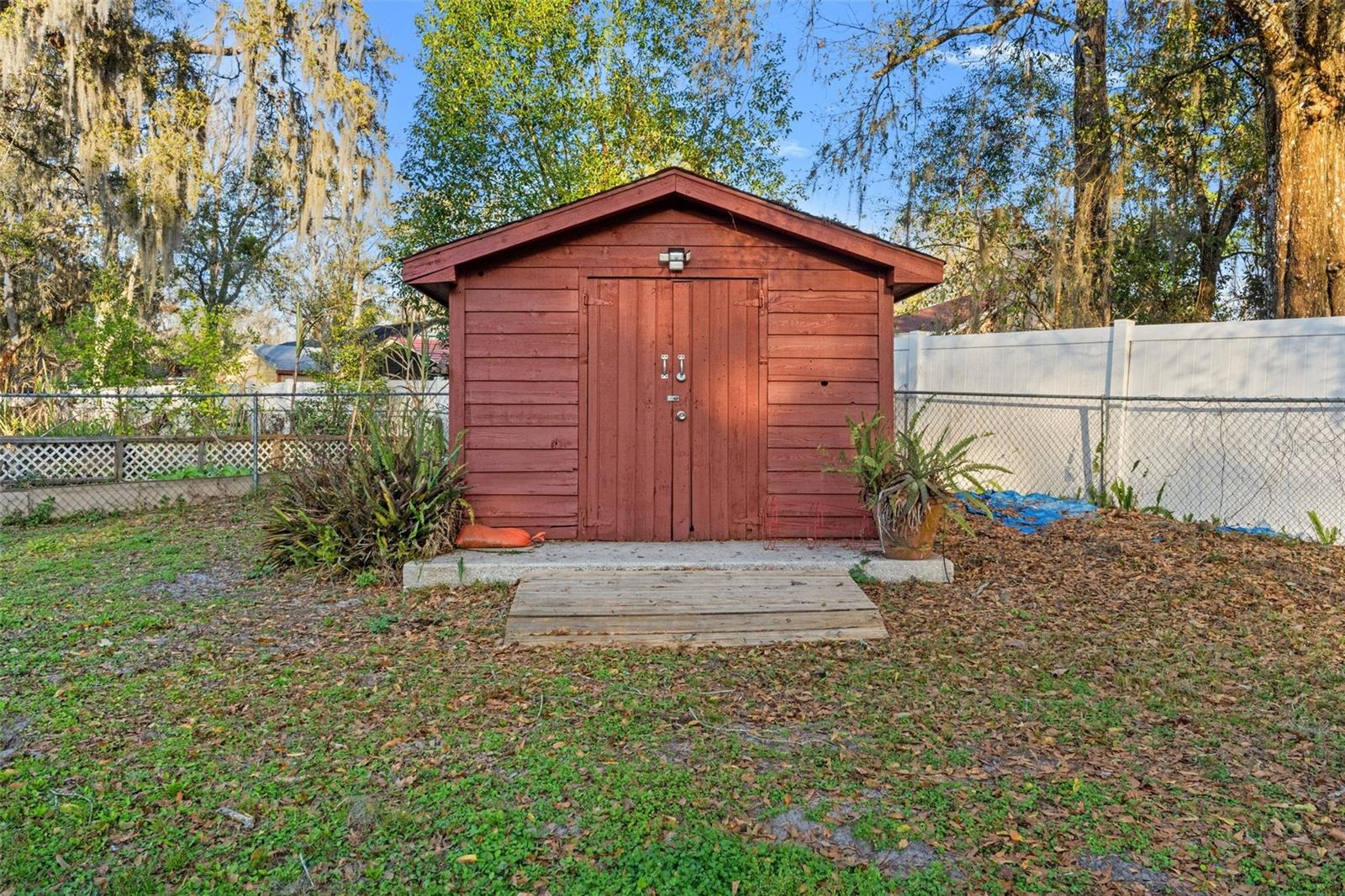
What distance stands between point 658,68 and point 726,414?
11.5m

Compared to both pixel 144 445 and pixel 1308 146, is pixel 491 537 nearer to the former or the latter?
pixel 144 445

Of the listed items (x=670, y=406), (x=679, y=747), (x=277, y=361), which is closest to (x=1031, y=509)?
(x=670, y=406)

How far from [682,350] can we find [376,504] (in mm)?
2249

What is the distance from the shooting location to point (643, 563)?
5156mm

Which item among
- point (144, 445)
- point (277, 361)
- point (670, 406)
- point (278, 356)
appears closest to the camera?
point (670, 406)

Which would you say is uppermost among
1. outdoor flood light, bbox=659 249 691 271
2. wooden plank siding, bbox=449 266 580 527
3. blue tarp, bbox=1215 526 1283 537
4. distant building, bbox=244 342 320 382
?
distant building, bbox=244 342 320 382

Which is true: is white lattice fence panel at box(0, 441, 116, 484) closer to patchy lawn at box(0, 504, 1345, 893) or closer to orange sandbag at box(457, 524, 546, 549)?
patchy lawn at box(0, 504, 1345, 893)

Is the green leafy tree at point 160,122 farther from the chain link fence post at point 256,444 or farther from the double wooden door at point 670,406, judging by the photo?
the double wooden door at point 670,406

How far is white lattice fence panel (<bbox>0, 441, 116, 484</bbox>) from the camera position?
8.49 m

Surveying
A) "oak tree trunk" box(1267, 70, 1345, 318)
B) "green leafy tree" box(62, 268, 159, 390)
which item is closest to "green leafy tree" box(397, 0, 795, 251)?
"green leafy tree" box(62, 268, 159, 390)

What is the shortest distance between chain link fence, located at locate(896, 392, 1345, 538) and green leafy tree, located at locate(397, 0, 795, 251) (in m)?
8.68

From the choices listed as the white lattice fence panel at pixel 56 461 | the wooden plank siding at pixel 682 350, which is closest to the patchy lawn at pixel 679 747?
the wooden plank siding at pixel 682 350

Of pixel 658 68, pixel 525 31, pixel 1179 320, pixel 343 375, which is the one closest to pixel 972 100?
pixel 1179 320

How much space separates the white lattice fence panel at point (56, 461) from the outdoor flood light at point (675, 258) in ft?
22.3
